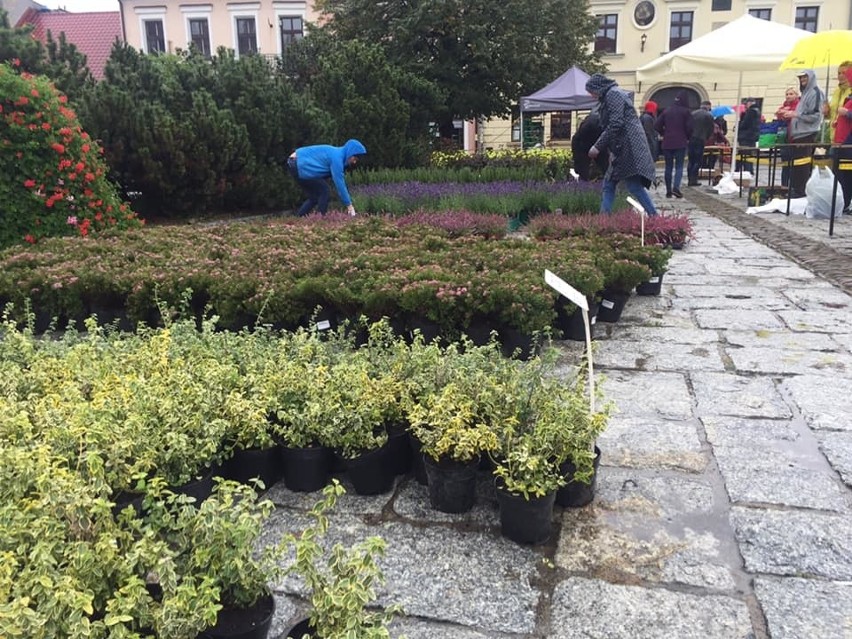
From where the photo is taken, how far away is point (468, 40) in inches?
715

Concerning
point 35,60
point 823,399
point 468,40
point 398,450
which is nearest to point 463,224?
point 823,399

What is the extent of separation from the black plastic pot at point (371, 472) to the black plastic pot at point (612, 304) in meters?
2.87

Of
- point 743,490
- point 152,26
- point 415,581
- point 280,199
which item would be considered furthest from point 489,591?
point 152,26

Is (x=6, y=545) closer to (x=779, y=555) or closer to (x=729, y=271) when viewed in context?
(x=779, y=555)

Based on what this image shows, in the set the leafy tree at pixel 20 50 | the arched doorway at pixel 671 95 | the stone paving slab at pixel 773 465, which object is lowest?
the stone paving slab at pixel 773 465

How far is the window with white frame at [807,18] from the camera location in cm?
3180

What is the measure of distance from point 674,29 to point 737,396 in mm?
33728

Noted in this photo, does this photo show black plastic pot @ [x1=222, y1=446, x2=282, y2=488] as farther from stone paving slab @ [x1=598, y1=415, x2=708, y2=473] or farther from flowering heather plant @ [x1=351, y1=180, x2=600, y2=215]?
flowering heather plant @ [x1=351, y1=180, x2=600, y2=215]

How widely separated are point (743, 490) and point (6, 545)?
2.53m

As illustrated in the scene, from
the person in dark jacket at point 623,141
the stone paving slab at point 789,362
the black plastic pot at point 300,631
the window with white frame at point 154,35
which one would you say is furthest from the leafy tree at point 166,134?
the window with white frame at point 154,35

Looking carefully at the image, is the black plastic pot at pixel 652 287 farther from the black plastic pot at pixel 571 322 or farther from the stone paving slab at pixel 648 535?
the stone paving slab at pixel 648 535

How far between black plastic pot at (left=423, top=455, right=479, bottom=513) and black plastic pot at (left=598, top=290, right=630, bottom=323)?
2.89m

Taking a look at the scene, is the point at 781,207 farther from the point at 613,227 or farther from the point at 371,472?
the point at 371,472

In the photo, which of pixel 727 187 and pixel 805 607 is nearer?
pixel 805 607
